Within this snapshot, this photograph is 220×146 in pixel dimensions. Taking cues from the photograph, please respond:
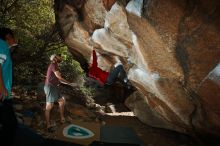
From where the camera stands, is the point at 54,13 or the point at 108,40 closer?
the point at 108,40

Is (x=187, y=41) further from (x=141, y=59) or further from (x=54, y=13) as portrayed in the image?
(x=54, y=13)

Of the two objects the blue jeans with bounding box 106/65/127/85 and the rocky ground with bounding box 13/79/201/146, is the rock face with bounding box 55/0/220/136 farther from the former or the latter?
the blue jeans with bounding box 106/65/127/85

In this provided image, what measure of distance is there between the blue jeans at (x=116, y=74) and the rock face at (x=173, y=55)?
1.34m

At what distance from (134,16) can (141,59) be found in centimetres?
122

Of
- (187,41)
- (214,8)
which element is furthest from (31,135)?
(214,8)

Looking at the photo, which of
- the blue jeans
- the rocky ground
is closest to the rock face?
the rocky ground

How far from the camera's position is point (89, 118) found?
34.4ft

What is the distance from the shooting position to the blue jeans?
39.2ft

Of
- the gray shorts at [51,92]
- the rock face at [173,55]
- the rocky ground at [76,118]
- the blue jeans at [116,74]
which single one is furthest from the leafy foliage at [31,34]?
the gray shorts at [51,92]

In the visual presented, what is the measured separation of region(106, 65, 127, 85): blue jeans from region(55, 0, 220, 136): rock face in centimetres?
134

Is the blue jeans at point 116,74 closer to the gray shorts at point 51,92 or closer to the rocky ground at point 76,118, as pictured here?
the rocky ground at point 76,118

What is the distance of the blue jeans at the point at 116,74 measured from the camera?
1194cm

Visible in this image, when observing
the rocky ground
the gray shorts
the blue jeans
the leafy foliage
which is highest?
the leafy foliage

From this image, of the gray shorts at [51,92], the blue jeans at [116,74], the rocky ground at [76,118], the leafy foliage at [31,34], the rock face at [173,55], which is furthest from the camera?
the leafy foliage at [31,34]
